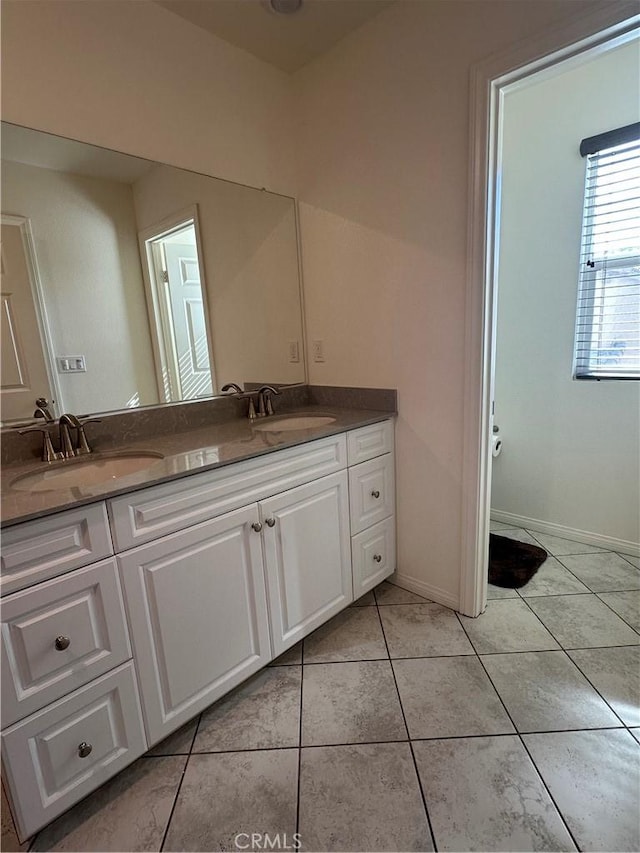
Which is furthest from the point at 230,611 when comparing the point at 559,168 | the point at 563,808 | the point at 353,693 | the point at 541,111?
the point at 541,111

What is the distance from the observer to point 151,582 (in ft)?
3.75

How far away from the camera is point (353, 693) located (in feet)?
4.82

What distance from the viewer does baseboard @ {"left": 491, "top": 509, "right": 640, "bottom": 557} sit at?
224 cm

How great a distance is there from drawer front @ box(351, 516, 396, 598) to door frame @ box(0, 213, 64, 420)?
127 cm

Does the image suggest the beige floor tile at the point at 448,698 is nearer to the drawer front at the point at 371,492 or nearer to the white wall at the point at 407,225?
the white wall at the point at 407,225

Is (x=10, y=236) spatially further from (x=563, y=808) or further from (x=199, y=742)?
(x=563, y=808)

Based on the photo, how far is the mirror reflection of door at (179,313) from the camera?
5.61 ft

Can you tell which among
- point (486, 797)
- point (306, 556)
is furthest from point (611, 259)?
point (486, 797)

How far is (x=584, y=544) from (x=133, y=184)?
2796mm

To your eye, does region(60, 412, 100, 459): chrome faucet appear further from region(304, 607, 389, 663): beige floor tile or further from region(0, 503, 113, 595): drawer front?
region(304, 607, 389, 663): beige floor tile

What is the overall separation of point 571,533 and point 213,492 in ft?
7.05

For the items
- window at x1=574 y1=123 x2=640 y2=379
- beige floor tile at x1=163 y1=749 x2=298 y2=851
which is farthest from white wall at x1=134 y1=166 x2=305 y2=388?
window at x1=574 y1=123 x2=640 y2=379

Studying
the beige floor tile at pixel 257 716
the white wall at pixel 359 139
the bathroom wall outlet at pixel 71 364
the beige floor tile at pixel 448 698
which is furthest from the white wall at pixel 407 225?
the bathroom wall outlet at pixel 71 364

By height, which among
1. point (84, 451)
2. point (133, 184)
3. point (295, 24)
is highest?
point (295, 24)
